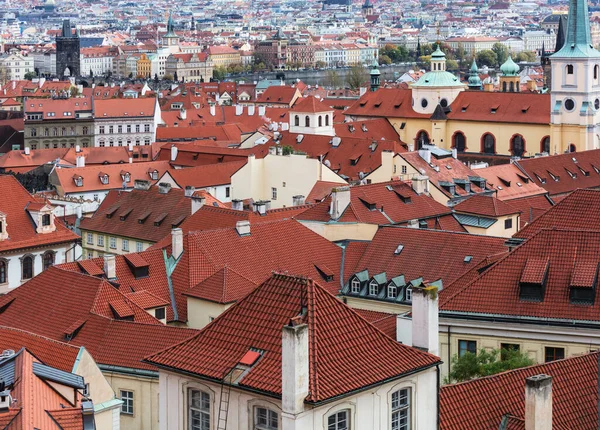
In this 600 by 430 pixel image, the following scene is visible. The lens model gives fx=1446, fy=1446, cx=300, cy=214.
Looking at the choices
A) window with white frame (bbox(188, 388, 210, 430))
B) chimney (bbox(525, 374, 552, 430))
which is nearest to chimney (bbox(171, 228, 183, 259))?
window with white frame (bbox(188, 388, 210, 430))

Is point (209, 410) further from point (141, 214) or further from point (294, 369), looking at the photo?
point (141, 214)

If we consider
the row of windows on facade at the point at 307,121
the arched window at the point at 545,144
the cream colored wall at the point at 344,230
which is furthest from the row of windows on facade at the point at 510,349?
the arched window at the point at 545,144

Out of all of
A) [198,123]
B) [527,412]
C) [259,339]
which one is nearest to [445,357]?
[527,412]

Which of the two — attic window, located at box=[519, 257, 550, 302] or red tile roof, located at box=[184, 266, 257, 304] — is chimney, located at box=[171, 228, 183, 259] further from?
attic window, located at box=[519, 257, 550, 302]

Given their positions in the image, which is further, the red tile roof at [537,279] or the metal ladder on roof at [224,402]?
the red tile roof at [537,279]

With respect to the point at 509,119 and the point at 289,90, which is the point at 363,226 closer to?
the point at 509,119

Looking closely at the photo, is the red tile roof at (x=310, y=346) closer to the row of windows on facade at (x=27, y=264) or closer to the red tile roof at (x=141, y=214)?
the row of windows on facade at (x=27, y=264)
